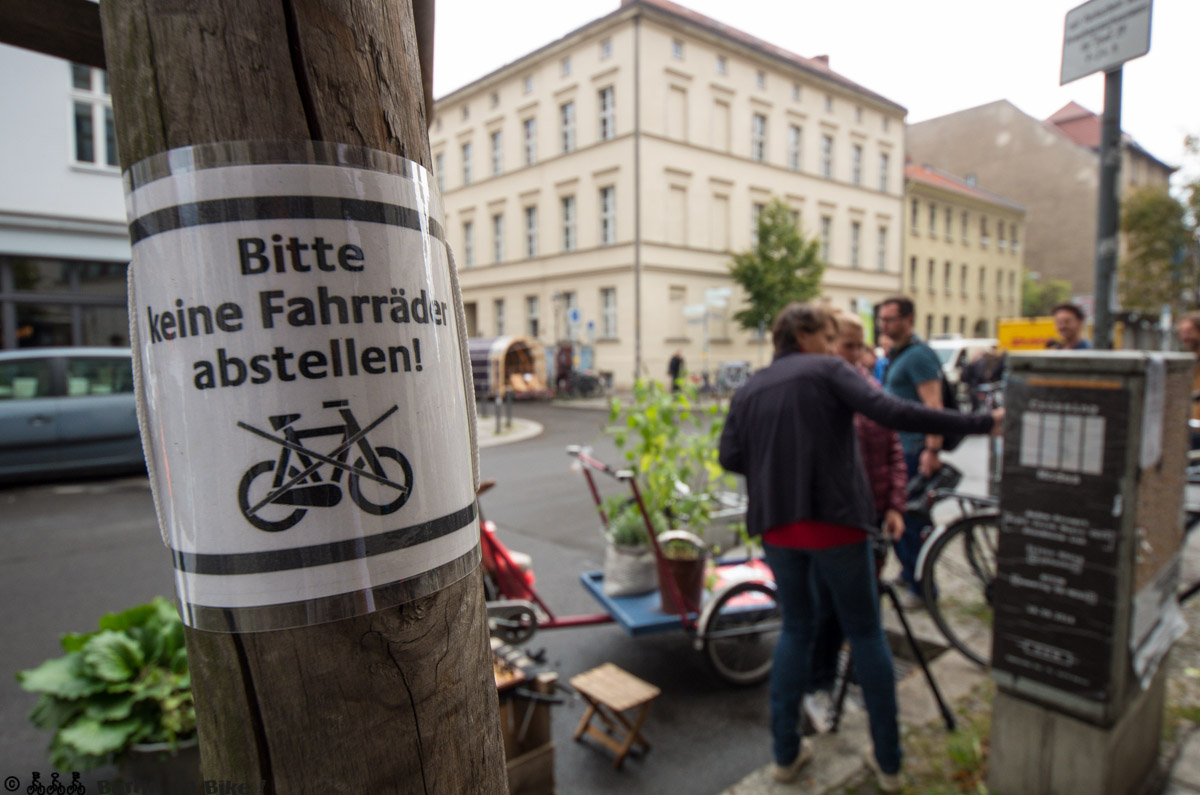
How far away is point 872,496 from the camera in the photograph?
3006 millimetres

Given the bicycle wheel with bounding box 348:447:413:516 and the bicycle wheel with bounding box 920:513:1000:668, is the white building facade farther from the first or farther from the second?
the bicycle wheel with bounding box 348:447:413:516

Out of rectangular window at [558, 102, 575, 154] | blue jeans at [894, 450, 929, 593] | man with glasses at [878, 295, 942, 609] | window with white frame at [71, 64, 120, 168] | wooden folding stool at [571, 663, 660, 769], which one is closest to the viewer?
wooden folding stool at [571, 663, 660, 769]

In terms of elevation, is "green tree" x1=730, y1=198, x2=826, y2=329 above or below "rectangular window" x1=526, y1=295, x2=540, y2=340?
above

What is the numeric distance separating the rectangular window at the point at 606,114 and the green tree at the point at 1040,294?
3624 cm

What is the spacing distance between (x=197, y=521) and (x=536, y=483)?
875 centimetres

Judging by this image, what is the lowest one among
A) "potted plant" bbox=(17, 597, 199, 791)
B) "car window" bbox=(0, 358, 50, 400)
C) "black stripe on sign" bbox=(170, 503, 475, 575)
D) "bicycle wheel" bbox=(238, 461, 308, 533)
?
"potted plant" bbox=(17, 597, 199, 791)

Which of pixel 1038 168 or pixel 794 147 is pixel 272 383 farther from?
pixel 1038 168

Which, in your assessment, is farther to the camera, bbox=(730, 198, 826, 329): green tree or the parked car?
bbox=(730, 198, 826, 329): green tree

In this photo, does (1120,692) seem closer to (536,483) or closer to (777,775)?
(777,775)

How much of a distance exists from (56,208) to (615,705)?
51.6ft

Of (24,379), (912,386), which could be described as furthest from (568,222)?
(912,386)

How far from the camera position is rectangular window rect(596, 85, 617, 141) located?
2880 centimetres

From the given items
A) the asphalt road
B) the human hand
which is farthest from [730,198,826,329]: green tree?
the human hand

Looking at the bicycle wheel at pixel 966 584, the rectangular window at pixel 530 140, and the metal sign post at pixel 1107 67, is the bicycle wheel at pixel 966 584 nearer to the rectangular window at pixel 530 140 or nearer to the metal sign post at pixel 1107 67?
the metal sign post at pixel 1107 67
